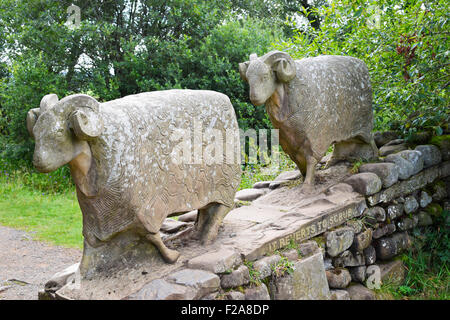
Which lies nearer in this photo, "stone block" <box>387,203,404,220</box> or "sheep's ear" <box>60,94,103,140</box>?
"sheep's ear" <box>60,94,103,140</box>

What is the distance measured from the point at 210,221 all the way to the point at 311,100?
1690mm

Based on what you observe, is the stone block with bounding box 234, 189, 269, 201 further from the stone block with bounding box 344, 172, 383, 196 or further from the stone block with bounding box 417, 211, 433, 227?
the stone block with bounding box 417, 211, 433, 227

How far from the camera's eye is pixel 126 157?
293cm

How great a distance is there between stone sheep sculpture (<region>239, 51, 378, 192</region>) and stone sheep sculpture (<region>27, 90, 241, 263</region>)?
85 centimetres

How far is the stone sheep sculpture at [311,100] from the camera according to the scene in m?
4.18

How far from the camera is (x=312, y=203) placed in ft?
14.5

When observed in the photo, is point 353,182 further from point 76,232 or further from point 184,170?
point 76,232

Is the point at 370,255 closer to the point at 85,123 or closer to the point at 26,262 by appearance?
Result: the point at 85,123

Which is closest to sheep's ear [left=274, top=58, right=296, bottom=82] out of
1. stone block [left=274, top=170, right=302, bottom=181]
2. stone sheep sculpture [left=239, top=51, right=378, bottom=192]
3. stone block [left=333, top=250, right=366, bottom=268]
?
stone sheep sculpture [left=239, top=51, right=378, bottom=192]

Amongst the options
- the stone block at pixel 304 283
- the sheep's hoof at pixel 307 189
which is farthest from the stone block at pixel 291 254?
the sheep's hoof at pixel 307 189

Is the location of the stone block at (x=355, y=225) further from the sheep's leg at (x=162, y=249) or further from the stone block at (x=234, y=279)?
the sheep's leg at (x=162, y=249)

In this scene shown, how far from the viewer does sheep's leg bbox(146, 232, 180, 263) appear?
316 cm
